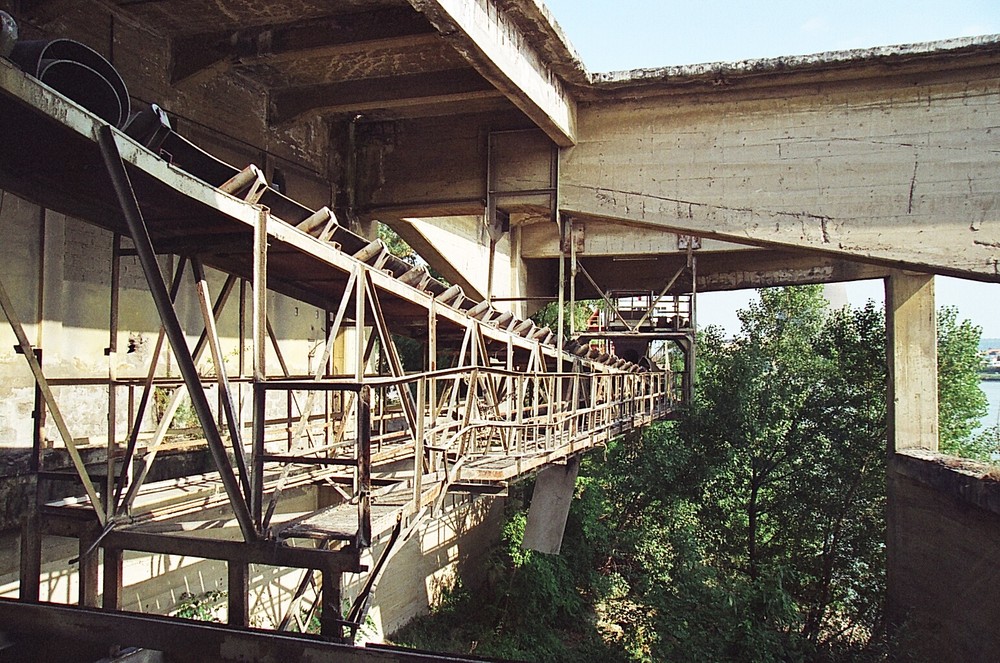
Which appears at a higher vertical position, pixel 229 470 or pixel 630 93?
pixel 630 93

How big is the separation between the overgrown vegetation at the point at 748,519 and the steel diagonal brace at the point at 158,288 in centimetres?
871

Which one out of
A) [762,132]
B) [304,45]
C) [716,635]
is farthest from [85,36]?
[716,635]

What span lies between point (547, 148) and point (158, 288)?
713 cm

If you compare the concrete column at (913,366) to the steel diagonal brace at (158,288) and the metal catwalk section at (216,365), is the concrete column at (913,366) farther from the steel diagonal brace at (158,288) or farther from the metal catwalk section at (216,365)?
the steel diagonal brace at (158,288)

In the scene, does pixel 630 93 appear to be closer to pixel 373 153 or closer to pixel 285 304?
pixel 373 153

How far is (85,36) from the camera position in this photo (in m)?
7.06

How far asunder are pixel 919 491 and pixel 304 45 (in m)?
9.83

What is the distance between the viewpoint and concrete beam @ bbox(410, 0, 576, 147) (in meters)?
6.96

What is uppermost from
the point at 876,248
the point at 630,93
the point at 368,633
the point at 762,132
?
the point at 630,93

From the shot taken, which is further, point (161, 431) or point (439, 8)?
point (439, 8)

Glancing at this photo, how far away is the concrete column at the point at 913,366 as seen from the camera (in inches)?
436

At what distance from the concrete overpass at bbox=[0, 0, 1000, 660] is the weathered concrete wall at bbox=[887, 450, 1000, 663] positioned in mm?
54

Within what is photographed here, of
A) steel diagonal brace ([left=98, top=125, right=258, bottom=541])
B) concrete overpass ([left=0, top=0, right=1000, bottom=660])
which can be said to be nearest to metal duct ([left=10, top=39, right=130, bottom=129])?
steel diagonal brace ([left=98, top=125, right=258, bottom=541])

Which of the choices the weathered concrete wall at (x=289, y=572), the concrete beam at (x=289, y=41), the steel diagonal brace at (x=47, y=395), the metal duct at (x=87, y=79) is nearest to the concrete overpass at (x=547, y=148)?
the concrete beam at (x=289, y=41)
